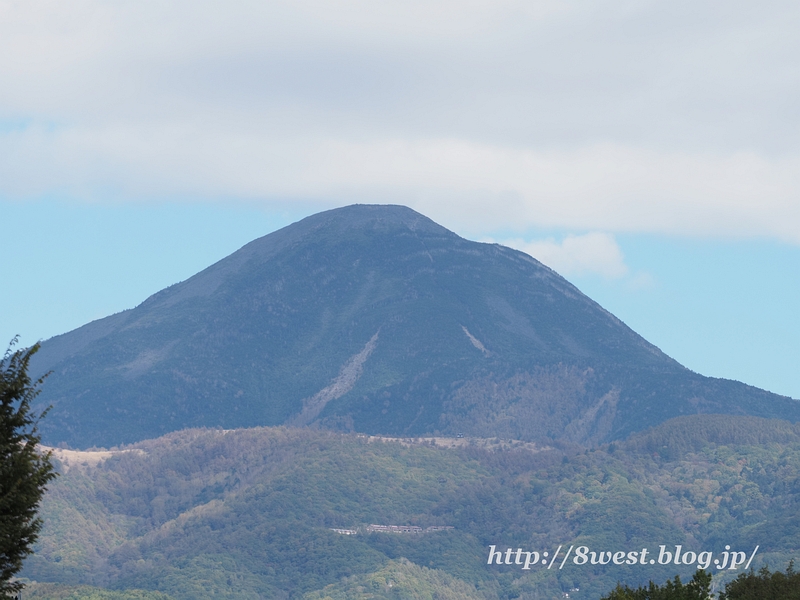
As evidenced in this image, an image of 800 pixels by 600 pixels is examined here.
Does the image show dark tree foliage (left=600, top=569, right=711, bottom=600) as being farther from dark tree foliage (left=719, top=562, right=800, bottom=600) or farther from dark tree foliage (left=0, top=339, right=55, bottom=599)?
dark tree foliage (left=0, top=339, right=55, bottom=599)

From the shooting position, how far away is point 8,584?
5509cm

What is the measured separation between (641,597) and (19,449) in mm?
56462

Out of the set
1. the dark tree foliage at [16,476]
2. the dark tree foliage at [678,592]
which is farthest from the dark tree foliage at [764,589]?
the dark tree foliage at [16,476]

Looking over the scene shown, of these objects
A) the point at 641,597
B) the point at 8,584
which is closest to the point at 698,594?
the point at 641,597

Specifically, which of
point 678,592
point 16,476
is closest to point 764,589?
point 678,592

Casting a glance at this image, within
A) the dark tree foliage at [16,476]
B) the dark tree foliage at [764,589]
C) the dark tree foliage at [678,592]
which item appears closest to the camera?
the dark tree foliage at [16,476]

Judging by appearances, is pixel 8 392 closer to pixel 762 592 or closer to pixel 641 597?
pixel 641 597

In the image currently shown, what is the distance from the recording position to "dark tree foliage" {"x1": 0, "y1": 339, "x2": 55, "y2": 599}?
5450cm

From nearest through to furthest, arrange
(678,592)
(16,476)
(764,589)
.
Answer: (16,476) < (678,592) < (764,589)

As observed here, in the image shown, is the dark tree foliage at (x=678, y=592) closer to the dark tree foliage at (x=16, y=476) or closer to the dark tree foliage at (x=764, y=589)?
the dark tree foliage at (x=764, y=589)

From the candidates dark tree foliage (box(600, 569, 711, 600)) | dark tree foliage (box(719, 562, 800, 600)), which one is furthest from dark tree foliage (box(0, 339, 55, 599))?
dark tree foliage (box(719, 562, 800, 600))

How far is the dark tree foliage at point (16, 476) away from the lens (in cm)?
5450

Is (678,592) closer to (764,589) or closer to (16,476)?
(764,589)

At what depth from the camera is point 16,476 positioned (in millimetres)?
55062
